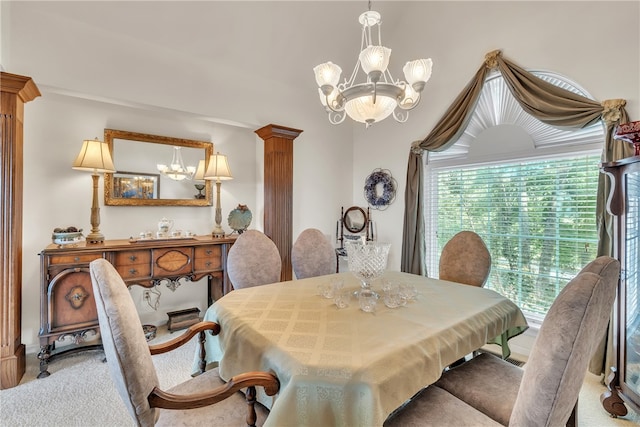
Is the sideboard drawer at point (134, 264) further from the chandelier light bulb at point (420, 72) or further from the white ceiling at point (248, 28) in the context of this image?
the chandelier light bulb at point (420, 72)

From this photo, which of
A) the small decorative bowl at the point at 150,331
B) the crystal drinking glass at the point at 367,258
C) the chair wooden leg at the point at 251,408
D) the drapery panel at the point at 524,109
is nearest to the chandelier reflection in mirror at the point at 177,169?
the small decorative bowl at the point at 150,331

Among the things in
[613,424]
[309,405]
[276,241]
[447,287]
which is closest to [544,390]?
[309,405]

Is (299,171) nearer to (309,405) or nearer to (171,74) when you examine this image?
(171,74)

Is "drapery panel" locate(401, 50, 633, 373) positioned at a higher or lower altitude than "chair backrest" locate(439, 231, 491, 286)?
higher

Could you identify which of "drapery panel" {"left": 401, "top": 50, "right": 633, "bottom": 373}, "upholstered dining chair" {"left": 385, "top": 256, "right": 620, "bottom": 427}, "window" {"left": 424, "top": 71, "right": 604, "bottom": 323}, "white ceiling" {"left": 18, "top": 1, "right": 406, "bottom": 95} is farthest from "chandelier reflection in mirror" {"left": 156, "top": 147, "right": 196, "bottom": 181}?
"upholstered dining chair" {"left": 385, "top": 256, "right": 620, "bottom": 427}

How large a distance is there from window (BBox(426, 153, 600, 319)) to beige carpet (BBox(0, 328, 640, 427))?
2.84ft

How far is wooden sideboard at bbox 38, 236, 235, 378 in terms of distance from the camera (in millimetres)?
2309

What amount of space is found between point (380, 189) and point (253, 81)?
7.08ft

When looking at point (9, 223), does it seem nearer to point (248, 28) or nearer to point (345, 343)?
point (345, 343)

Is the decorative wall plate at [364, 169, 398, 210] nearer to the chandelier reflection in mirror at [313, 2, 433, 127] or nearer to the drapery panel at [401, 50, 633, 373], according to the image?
the drapery panel at [401, 50, 633, 373]

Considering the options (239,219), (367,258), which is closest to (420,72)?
(367,258)

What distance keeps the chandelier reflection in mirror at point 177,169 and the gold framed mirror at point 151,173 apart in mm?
10

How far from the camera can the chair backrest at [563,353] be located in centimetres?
86

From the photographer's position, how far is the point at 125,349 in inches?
37.6
